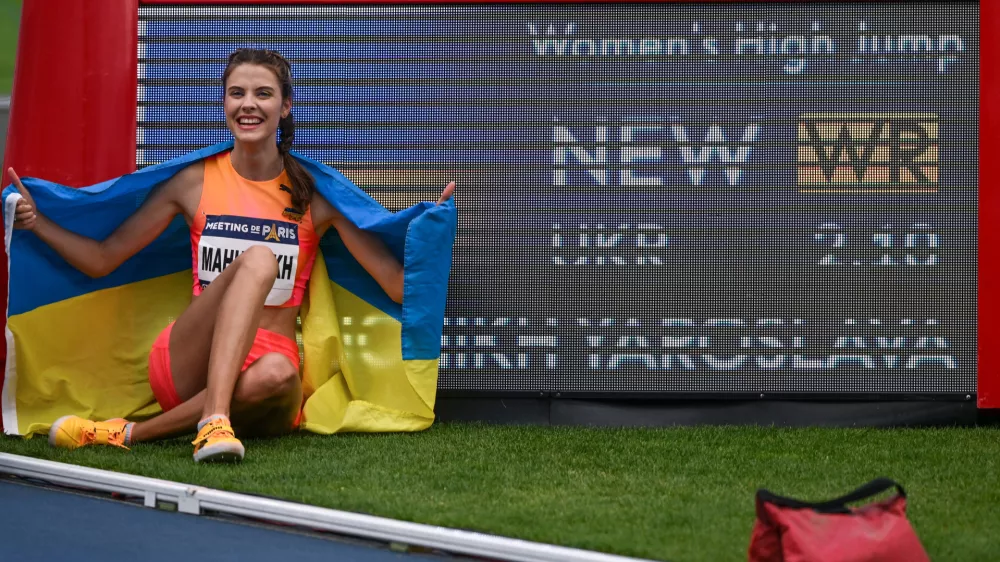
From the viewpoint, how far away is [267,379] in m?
3.85

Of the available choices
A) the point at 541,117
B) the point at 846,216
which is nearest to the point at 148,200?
the point at 541,117

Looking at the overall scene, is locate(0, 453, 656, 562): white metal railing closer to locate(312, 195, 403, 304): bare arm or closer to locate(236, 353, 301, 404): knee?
locate(236, 353, 301, 404): knee

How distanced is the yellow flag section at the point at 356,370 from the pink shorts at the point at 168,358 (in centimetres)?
19

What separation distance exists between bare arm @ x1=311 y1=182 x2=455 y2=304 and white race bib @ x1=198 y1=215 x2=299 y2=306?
0.19 metres

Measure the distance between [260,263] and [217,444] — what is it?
64 cm

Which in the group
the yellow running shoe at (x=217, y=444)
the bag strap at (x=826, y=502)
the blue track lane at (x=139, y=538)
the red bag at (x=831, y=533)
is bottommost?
the blue track lane at (x=139, y=538)

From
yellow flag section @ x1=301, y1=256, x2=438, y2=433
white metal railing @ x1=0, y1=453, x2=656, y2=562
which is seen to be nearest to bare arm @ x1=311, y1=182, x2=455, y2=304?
yellow flag section @ x1=301, y1=256, x2=438, y2=433

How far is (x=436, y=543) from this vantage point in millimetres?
2576

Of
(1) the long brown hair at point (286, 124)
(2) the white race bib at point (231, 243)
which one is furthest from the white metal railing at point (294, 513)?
(1) the long brown hair at point (286, 124)

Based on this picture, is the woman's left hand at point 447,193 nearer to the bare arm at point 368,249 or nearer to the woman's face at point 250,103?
the bare arm at point 368,249

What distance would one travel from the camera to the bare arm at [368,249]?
4.23m

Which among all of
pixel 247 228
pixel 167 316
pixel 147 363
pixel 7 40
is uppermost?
pixel 7 40

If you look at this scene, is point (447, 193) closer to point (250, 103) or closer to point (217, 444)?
point (250, 103)

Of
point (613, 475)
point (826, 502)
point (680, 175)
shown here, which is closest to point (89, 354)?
point (613, 475)
